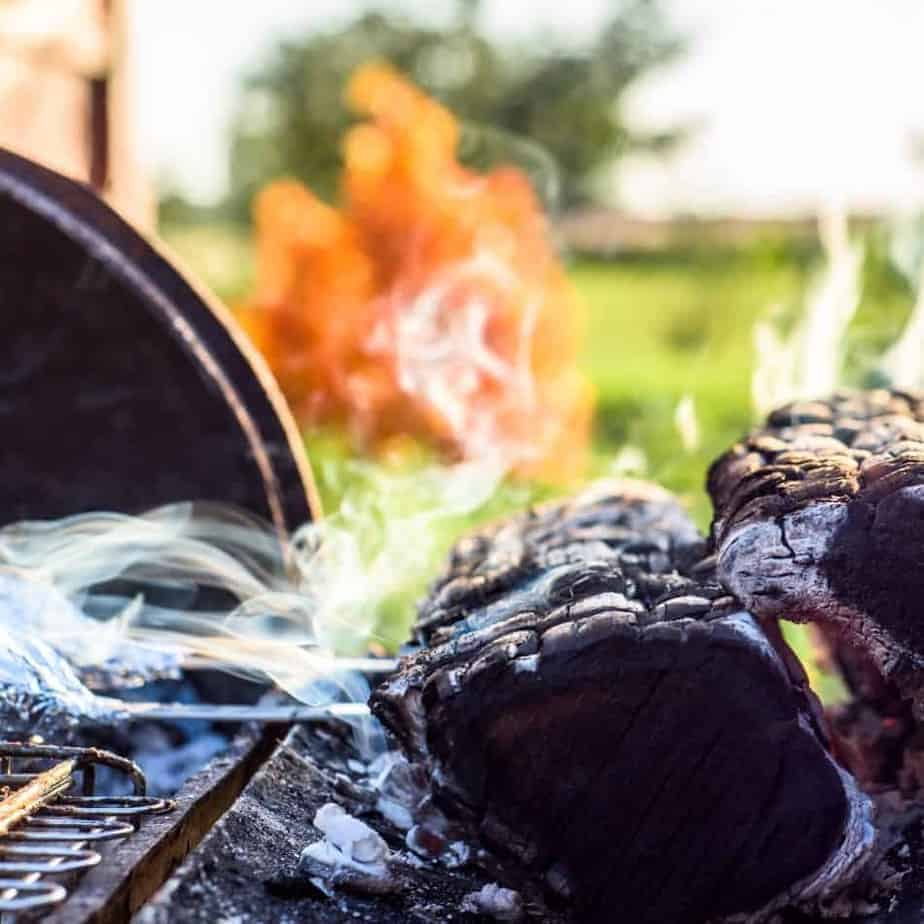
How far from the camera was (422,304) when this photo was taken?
4977mm

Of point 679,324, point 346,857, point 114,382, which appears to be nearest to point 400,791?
point 346,857

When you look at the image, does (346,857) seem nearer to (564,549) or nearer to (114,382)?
(564,549)

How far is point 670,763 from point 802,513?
0.35 m

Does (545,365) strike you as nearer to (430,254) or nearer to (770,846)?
(430,254)

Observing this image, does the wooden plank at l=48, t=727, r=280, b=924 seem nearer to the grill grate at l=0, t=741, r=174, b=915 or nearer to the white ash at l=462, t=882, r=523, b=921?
the grill grate at l=0, t=741, r=174, b=915

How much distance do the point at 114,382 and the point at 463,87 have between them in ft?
48.3

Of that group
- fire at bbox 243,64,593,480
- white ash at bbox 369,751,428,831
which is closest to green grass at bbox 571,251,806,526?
fire at bbox 243,64,593,480

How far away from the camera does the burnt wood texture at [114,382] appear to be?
8.32 feet

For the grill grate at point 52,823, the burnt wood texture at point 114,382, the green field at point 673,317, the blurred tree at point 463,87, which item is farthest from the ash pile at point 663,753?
the blurred tree at point 463,87

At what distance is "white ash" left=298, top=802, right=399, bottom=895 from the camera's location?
159 centimetres

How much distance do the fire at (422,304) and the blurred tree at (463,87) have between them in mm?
8570

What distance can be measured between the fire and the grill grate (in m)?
2.51

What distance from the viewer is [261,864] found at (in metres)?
1.54

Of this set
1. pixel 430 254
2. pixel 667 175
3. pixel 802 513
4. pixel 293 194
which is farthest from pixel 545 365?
pixel 667 175
